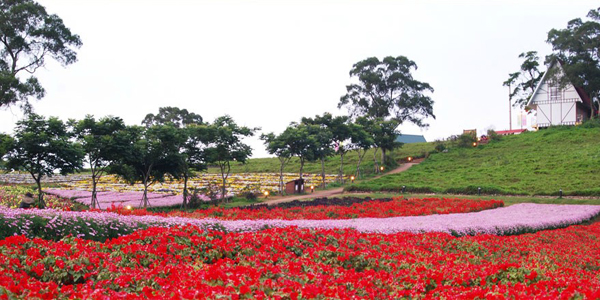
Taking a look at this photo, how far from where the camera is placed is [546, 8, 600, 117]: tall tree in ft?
159

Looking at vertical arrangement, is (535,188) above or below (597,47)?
below

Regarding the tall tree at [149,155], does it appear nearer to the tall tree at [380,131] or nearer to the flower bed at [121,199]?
the flower bed at [121,199]

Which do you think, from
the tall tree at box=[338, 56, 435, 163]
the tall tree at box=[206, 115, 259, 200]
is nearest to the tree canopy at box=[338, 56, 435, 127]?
the tall tree at box=[338, 56, 435, 163]

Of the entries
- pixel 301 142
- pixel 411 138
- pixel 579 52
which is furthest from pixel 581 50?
pixel 301 142

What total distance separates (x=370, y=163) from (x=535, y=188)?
22123 mm

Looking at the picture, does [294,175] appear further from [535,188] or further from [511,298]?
[511,298]

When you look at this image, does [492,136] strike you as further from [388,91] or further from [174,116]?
[174,116]

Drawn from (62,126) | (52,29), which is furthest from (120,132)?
(52,29)

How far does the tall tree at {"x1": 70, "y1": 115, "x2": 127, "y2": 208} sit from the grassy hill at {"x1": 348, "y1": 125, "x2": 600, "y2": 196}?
1602 cm

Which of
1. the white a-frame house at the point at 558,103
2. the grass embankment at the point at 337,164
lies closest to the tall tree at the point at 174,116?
the grass embankment at the point at 337,164

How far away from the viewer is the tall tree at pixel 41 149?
723 inches

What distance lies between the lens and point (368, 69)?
52.8 m

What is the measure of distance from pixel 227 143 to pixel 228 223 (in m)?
16.6

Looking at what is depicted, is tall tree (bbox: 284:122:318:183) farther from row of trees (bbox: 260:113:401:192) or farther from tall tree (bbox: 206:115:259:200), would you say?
tall tree (bbox: 206:115:259:200)
